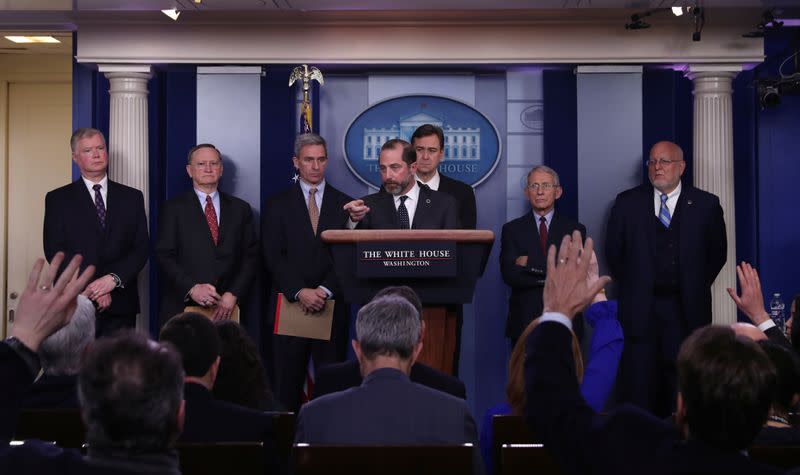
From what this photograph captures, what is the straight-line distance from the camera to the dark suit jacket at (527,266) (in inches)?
250

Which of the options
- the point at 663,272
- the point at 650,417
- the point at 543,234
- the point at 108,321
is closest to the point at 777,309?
the point at 663,272

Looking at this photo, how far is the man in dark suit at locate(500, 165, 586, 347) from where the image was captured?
637 cm

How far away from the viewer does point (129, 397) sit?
6.20 feet

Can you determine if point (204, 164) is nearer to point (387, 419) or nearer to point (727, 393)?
point (387, 419)

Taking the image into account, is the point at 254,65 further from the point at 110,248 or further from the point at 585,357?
the point at 585,357

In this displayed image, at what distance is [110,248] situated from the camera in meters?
6.38

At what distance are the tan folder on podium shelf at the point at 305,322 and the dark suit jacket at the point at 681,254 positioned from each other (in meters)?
1.92

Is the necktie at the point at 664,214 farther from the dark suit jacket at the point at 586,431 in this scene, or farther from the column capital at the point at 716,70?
the dark suit jacket at the point at 586,431

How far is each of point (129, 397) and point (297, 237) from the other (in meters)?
4.47

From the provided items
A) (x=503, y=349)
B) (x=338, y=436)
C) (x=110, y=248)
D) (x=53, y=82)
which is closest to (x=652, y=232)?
(x=503, y=349)

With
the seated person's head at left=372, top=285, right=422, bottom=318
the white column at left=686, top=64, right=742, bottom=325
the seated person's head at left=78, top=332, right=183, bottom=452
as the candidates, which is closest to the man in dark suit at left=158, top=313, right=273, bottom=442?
the seated person's head at left=372, top=285, right=422, bottom=318

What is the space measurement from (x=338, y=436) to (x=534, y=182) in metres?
4.09

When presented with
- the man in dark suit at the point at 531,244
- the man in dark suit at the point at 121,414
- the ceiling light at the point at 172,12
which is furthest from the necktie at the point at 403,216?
the man in dark suit at the point at 121,414

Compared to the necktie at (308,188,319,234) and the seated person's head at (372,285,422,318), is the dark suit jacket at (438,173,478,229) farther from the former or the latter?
the seated person's head at (372,285,422,318)
